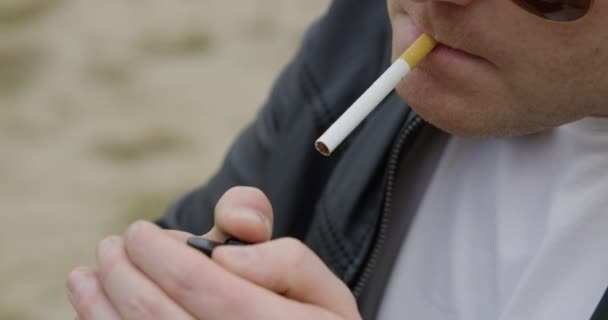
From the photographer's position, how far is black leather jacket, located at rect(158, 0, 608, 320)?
4.16 feet

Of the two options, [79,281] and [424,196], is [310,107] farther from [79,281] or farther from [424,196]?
[79,281]

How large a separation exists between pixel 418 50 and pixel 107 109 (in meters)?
2.29

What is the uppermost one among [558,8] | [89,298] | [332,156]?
[558,8]

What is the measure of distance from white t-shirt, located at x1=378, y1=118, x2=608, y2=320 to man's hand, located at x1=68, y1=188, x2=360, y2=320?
271 millimetres

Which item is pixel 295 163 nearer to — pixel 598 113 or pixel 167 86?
pixel 598 113

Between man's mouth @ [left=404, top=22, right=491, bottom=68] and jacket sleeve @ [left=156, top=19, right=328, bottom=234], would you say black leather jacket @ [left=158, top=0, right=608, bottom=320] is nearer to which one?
jacket sleeve @ [left=156, top=19, right=328, bottom=234]

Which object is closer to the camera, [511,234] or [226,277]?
[226,277]

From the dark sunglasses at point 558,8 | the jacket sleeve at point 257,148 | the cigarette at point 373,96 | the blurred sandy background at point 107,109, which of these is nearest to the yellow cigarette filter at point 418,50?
the cigarette at point 373,96

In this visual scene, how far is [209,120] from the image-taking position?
10.2 feet

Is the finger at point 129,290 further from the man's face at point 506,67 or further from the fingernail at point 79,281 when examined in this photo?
the man's face at point 506,67

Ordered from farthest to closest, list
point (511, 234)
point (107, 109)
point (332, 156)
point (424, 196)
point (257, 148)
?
point (107, 109), point (257, 148), point (332, 156), point (424, 196), point (511, 234)

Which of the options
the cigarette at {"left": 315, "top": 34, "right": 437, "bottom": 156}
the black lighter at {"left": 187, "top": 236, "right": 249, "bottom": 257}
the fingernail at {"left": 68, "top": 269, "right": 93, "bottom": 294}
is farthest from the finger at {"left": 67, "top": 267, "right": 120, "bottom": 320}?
the cigarette at {"left": 315, "top": 34, "right": 437, "bottom": 156}

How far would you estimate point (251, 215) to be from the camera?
0.87 meters

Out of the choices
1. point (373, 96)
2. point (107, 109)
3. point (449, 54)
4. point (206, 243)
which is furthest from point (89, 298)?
point (107, 109)
